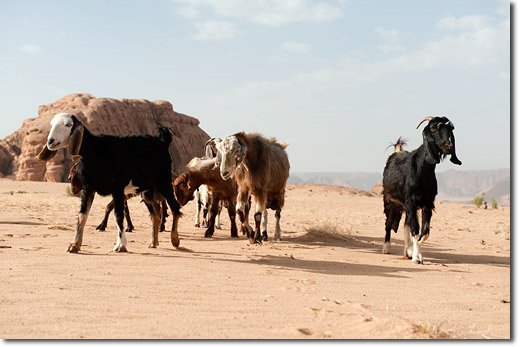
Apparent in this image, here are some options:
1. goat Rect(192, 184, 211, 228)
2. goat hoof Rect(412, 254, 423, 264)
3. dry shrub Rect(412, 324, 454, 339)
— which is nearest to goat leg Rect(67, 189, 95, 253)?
goat hoof Rect(412, 254, 423, 264)

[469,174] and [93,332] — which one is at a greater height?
[469,174]

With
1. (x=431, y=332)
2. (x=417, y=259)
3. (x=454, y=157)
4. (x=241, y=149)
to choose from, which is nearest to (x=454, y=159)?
(x=454, y=157)

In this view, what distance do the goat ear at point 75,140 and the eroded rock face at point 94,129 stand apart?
4088cm

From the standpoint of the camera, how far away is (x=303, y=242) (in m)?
12.6

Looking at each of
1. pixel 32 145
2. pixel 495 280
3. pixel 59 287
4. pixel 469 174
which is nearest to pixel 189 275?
pixel 59 287

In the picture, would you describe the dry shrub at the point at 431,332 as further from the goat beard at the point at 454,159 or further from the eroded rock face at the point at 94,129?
the eroded rock face at the point at 94,129

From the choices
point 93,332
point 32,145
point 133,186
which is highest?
point 32,145

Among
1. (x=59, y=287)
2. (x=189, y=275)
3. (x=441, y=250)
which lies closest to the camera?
(x=59, y=287)

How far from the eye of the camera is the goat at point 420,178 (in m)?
9.16

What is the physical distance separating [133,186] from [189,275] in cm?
309

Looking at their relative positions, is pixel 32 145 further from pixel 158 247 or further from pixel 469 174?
pixel 469 174

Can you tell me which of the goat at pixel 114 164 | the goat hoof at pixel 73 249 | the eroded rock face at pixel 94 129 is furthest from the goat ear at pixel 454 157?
the eroded rock face at pixel 94 129

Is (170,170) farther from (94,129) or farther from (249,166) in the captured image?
(94,129)

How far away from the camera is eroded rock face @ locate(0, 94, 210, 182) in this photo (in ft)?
179
